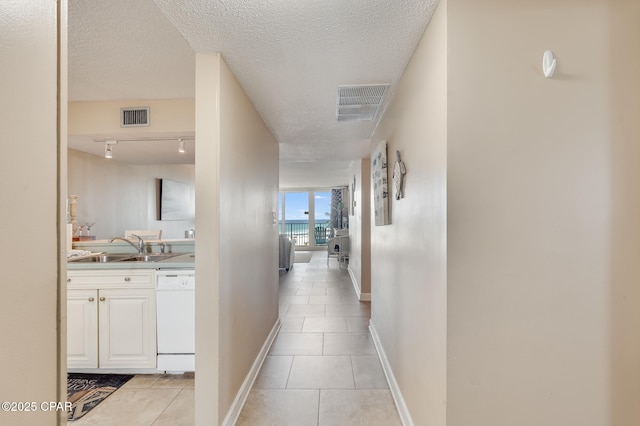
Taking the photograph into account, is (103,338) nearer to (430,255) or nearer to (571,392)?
(430,255)

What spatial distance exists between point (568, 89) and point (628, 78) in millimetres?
249

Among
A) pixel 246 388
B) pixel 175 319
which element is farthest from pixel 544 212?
pixel 175 319

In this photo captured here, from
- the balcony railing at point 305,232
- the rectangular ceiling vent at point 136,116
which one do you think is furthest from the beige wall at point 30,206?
the balcony railing at point 305,232

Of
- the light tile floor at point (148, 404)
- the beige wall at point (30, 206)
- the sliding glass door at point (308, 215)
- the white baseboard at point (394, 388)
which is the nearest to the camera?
the beige wall at point (30, 206)

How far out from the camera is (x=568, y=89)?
1.13 meters

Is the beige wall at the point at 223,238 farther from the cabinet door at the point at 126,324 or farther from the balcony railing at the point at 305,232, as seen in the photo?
the balcony railing at the point at 305,232

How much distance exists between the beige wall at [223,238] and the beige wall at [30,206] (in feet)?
2.77

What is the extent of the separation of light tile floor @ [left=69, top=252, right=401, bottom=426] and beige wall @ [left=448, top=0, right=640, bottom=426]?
1.04 meters

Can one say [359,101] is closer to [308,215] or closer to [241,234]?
[241,234]

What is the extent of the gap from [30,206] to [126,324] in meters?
2.04

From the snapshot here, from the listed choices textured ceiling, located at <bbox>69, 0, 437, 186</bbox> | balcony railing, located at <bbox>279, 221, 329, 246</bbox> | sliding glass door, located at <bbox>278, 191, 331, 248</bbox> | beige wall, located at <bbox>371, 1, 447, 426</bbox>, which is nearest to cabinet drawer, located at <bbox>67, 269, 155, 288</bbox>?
textured ceiling, located at <bbox>69, 0, 437, 186</bbox>

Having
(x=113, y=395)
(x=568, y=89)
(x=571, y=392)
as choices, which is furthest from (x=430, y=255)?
(x=113, y=395)

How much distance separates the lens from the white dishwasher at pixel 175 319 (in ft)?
7.31

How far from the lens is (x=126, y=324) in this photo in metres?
2.25
